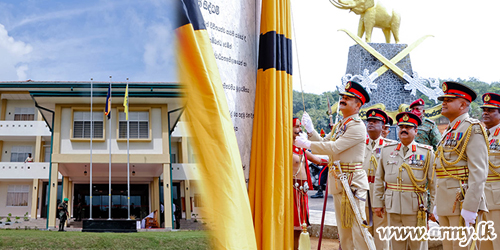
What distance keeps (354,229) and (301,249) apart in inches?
19.0

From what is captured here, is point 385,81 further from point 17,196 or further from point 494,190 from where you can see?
point 17,196

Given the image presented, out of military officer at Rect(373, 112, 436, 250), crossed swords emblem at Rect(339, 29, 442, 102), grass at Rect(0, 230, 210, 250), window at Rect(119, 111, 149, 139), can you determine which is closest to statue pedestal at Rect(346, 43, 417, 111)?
crossed swords emblem at Rect(339, 29, 442, 102)

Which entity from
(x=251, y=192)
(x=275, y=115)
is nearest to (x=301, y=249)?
(x=251, y=192)

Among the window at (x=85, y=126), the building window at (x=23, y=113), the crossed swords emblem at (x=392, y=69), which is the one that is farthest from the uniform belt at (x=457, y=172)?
the crossed swords emblem at (x=392, y=69)

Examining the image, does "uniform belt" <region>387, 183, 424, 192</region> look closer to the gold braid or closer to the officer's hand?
the gold braid

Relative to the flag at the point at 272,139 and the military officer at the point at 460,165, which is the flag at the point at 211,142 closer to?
the flag at the point at 272,139

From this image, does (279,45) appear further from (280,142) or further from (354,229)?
(354,229)

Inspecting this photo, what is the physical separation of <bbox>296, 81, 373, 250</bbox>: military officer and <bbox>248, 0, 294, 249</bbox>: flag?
19.3 inches

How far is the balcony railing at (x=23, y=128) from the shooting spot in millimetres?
8141

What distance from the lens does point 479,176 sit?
8.90 feet

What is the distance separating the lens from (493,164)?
3342 mm

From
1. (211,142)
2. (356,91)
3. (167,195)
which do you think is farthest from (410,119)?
(167,195)

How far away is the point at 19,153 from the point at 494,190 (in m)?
9.51

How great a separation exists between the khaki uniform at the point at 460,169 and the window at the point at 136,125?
587 centimetres
